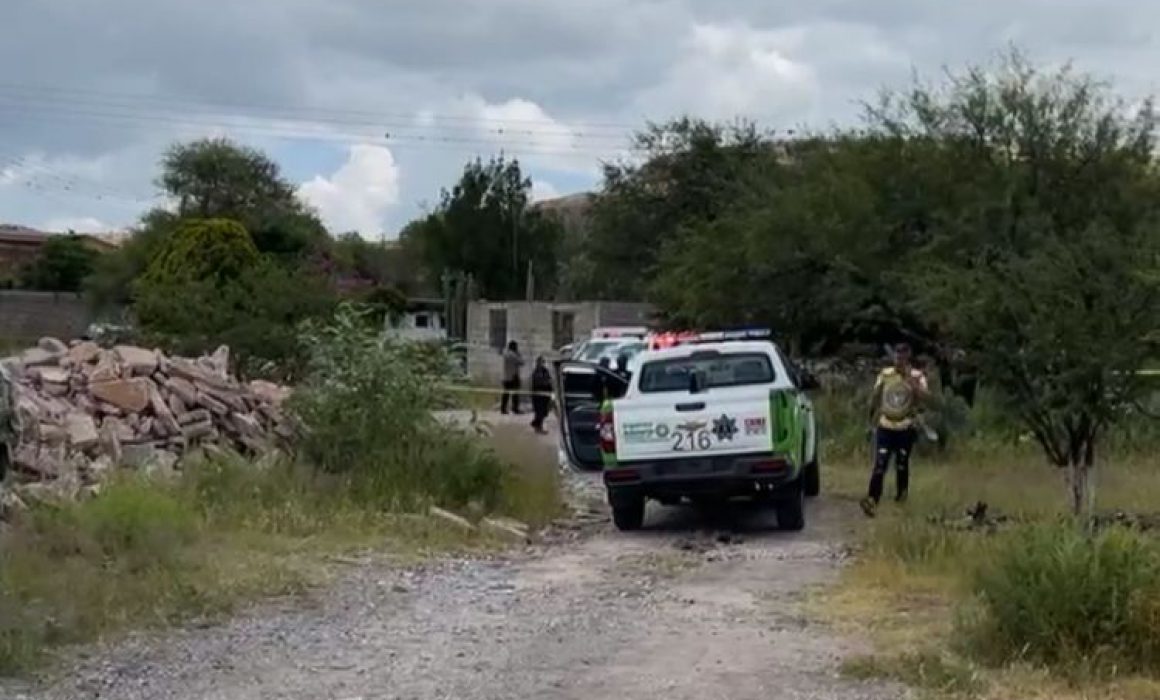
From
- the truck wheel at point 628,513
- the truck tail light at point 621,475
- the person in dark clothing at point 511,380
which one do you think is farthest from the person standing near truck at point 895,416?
the person in dark clothing at point 511,380

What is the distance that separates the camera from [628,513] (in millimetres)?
16609

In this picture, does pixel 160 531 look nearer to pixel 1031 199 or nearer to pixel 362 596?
pixel 362 596

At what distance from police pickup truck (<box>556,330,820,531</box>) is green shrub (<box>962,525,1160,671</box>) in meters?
6.29

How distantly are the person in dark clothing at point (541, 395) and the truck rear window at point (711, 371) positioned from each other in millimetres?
11325

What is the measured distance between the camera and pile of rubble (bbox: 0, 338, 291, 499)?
16.7 metres

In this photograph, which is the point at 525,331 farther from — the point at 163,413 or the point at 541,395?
the point at 163,413

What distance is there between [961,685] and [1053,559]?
41.2 inches

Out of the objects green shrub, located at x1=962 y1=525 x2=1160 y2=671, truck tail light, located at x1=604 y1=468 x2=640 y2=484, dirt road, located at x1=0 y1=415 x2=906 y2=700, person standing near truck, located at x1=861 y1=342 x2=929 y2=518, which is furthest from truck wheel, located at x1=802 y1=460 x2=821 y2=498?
green shrub, located at x1=962 y1=525 x2=1160 y2=671

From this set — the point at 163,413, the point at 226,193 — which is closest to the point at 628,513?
the point at 163,413

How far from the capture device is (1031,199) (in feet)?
82.2

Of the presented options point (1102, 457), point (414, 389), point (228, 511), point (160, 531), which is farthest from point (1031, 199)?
point (160, 531)

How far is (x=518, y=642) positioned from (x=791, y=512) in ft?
21.9

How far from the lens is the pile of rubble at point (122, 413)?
656 inches

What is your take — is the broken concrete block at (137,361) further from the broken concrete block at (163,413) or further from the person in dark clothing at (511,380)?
the person in dark clothing at (511,380)
